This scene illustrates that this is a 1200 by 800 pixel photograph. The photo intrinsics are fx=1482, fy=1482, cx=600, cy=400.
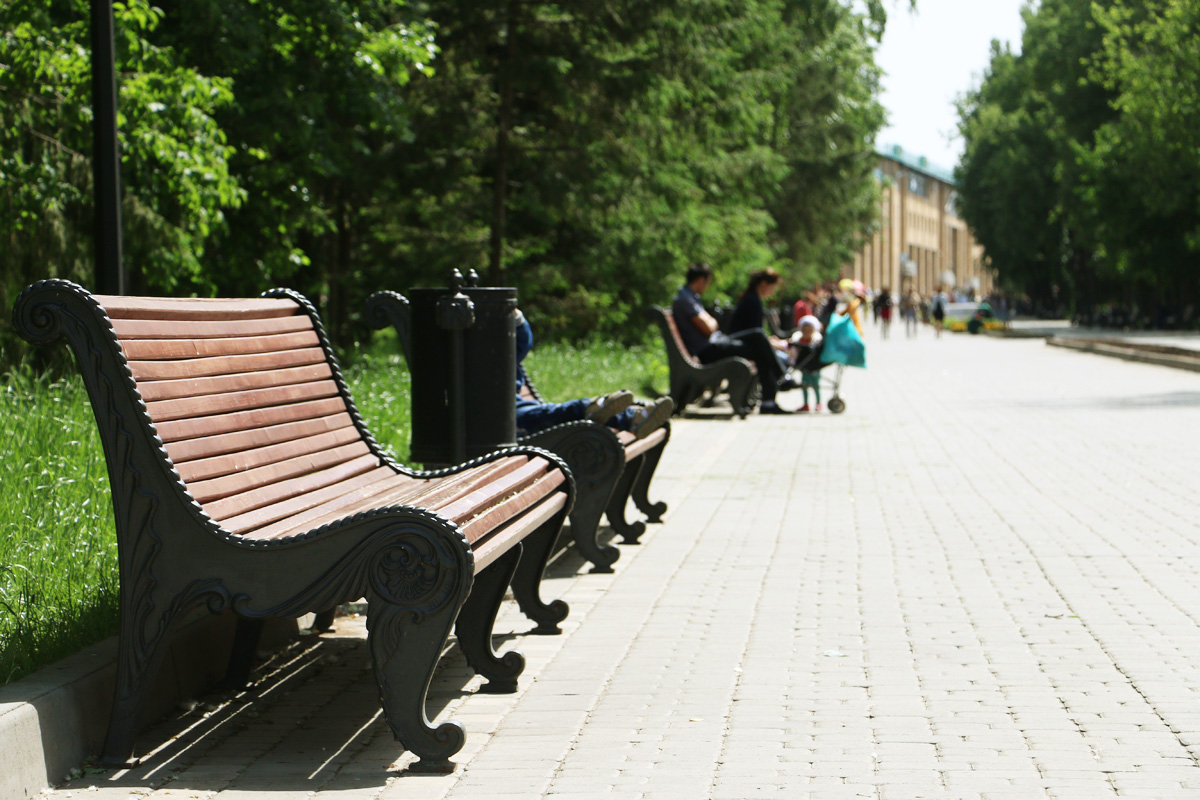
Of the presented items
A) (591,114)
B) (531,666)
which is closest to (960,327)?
(591,114)

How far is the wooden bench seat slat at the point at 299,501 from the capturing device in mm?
4141

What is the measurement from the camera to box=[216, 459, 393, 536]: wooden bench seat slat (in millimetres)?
4141

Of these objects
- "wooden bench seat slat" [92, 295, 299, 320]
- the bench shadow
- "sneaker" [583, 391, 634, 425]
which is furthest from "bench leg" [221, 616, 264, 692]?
"sneaker" [583, 391, 634, 425]

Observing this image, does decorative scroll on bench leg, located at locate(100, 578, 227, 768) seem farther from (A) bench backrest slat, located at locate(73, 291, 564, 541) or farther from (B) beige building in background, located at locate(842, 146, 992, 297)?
(B) beige building in background, located at locate(842, 146, 992, 297)

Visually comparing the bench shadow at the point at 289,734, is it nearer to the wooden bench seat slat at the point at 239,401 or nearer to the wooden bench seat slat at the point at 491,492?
the wooden bench seat slat at the point at 491,492

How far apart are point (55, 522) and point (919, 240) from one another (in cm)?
13353

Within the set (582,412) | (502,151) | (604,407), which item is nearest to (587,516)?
(604,407)

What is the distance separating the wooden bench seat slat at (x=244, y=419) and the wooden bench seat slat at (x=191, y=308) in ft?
1.03

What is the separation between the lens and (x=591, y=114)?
2147 centimetres

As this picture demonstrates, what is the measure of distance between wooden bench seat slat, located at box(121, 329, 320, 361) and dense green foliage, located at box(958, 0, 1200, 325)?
37.1m

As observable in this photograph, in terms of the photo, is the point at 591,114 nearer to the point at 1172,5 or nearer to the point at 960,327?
the point at 1172,5

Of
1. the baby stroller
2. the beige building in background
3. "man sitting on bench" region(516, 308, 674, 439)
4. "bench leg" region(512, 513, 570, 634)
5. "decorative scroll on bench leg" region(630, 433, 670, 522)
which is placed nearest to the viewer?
"bench leg" region(512, 513, 570, 634)

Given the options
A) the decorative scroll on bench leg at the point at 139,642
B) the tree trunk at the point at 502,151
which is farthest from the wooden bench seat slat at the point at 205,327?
the tree trunk at the point at 502,151

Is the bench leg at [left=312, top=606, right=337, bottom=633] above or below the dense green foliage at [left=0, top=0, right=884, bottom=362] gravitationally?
below
